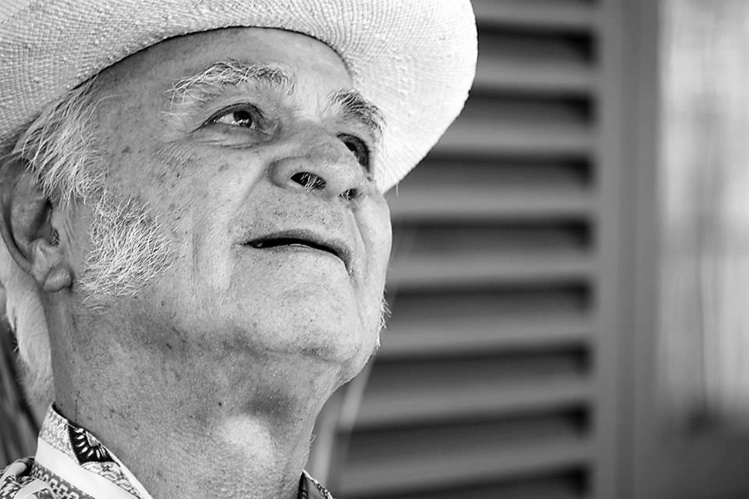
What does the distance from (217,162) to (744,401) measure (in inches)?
107

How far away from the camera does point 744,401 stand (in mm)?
3420

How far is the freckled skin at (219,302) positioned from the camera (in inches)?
46.8

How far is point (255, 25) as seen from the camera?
4.37 ft

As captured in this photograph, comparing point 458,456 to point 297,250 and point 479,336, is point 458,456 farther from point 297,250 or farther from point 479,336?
point 297,250

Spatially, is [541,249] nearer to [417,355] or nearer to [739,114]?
[417,355]

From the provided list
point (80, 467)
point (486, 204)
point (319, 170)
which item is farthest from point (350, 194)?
point (486, 204)

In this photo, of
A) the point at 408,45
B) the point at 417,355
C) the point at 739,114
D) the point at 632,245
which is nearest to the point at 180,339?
the point at 408,45

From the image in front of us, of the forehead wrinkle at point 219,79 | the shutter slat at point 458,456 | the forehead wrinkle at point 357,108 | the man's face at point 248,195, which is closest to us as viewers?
the man's face at point 248,195

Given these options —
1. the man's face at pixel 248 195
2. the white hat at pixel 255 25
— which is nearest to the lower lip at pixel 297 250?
the man's face at pixel 248 195

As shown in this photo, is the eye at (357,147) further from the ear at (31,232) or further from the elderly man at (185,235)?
the ear at (31,232)

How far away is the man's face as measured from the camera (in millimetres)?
1185

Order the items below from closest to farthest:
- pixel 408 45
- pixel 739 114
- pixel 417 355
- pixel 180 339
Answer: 1. pixel 180 339
2. pixel 408 45
3. pixel 417 355
4. pixel 739 114

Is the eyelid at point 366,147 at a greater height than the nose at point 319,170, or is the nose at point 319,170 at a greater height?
the eyelid at point 366,147

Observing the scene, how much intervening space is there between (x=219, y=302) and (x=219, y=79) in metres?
0.32
